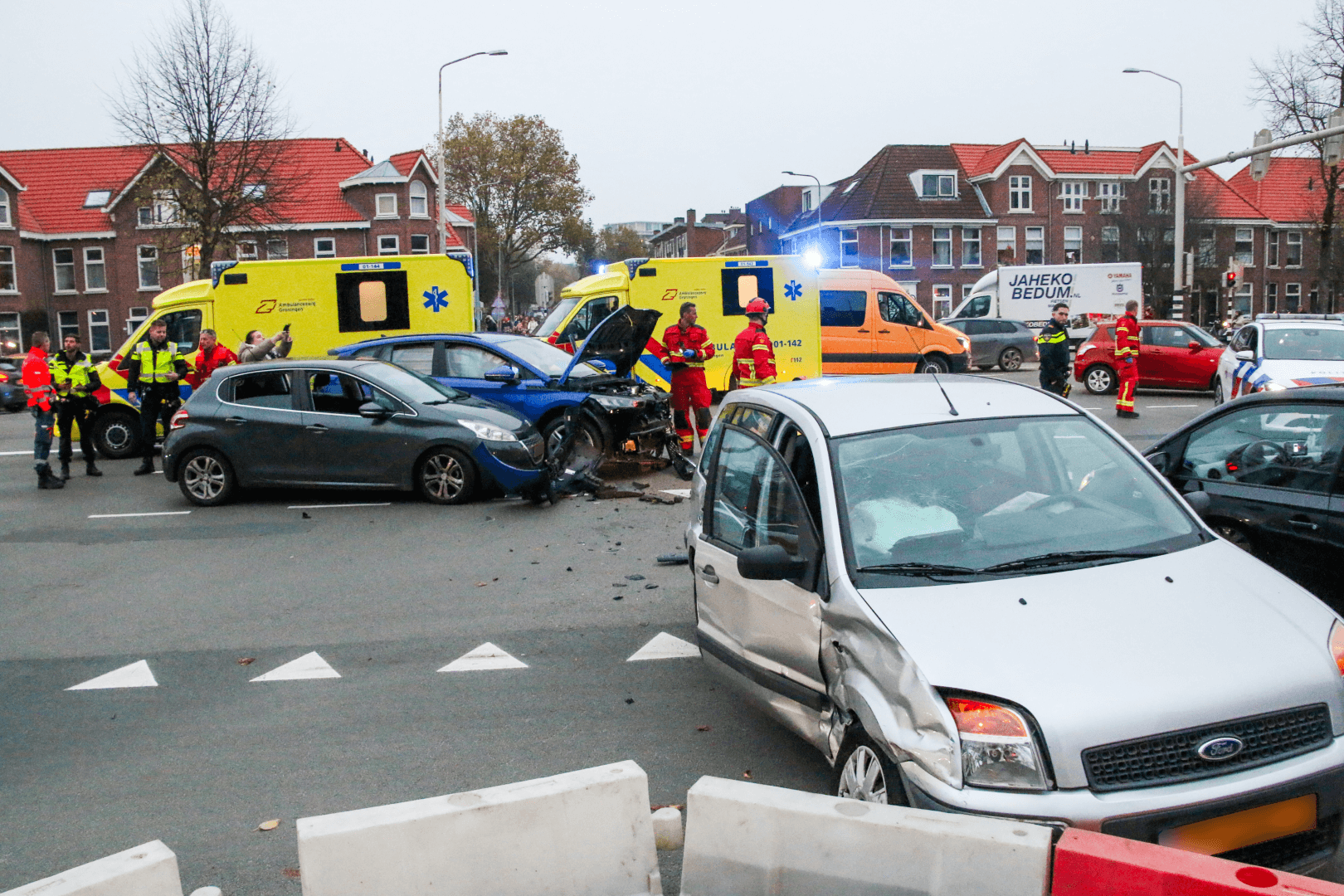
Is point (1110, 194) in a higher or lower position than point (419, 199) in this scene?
higher

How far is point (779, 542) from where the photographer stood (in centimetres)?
441

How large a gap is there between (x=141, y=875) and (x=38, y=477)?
12.8 meters

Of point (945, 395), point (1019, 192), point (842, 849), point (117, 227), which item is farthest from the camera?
point (1019, 192)

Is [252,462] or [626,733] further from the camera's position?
[252,462]

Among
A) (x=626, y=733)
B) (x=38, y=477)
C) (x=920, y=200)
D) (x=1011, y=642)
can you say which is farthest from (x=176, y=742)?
(x=920, y=200)

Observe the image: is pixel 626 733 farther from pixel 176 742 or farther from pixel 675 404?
pixel 675 404

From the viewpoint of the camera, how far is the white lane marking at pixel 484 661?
6.46 m

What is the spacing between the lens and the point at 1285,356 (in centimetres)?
1397

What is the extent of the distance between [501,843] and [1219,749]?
6.78 feet

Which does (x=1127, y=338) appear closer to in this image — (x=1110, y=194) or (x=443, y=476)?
(x=443, y=476)

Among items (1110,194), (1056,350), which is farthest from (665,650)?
(1110,194)

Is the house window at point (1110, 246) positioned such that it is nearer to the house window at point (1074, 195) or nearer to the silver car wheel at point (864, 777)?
the house window at point (1074, 195)

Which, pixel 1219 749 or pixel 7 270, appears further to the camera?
pixel 7 270

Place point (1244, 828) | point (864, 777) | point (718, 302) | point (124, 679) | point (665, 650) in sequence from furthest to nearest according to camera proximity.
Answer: point (718, 302), point (665, 650), point (124, 679), point (864, 777), point (1244, 828)
